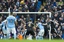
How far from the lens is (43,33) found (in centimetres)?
1919

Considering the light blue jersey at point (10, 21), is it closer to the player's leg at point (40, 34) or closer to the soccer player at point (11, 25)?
the soccer player at point (11, 25)

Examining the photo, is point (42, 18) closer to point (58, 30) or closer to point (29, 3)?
point (58, 30)

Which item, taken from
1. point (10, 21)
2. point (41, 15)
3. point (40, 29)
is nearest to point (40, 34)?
point (40, 29)

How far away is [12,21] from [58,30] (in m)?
3.09

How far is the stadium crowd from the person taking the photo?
19.4 meters

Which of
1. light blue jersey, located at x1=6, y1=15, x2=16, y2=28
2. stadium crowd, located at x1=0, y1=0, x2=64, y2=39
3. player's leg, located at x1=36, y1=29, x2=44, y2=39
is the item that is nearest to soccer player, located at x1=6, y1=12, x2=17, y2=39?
light blue jersey, located at x1=6, y1=15, x2=16, y2=28

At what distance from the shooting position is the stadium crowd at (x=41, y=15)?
Answer: 19.4 m

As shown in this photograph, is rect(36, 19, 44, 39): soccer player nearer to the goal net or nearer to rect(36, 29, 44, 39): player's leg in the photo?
rect(36, 29, 44, 39): player's leg

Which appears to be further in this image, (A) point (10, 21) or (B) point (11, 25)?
(B) point (11, 25)

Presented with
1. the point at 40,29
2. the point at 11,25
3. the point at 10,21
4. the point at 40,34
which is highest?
the point at 10,21

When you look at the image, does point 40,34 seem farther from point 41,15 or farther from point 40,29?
point 41,15

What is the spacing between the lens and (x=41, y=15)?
20062 mm

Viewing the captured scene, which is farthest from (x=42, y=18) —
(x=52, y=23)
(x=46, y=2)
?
(x=46, y=2)

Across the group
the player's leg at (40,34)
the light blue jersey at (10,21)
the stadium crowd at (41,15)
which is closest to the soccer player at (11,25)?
the light blue jersey at (10,21)
